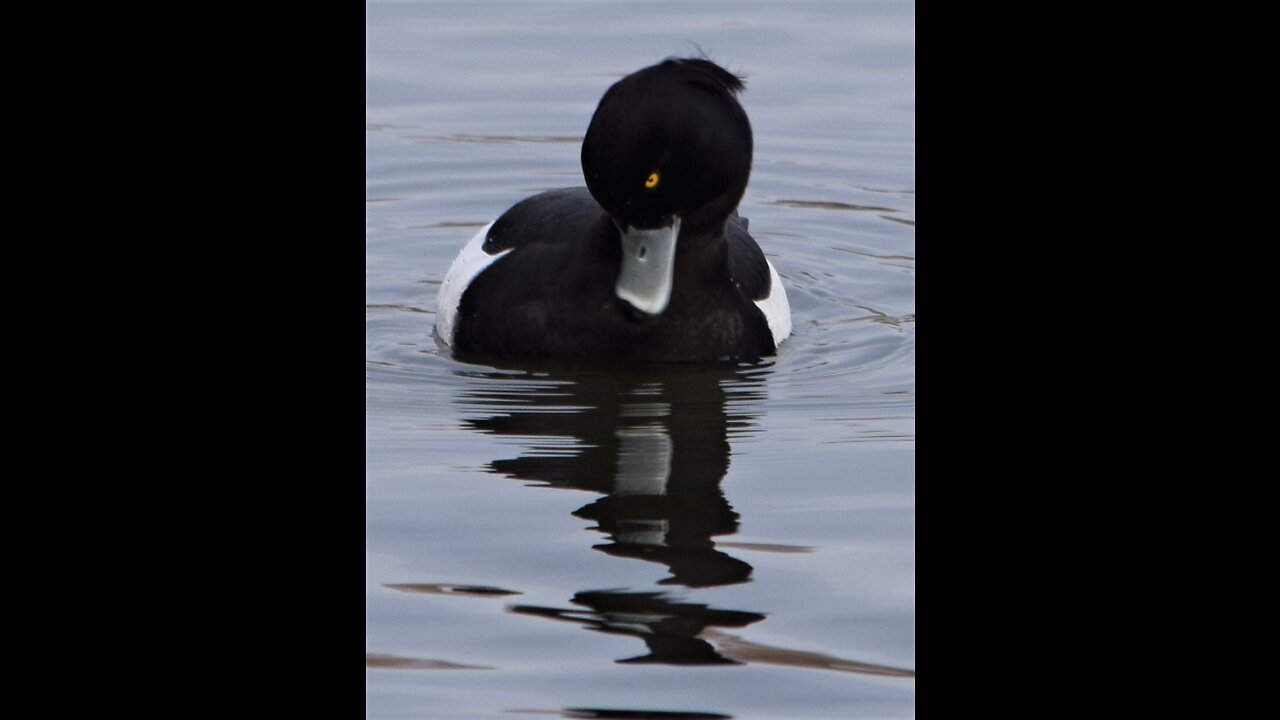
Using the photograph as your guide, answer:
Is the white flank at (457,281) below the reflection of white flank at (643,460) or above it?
above

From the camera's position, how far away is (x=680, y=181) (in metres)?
7.12

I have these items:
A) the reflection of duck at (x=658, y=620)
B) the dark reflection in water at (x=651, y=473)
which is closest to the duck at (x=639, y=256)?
the dark reflection in water at (x=651, y=473)

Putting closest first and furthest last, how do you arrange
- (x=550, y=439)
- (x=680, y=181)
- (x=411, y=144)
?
1. (x=550, y=439)
2. (x=680, y=181)
3. (x=411, y=144)

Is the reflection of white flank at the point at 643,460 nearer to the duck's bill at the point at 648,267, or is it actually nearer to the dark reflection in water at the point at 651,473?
the dark reflection in water at the point at 651,473

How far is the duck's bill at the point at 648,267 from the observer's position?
7.32 m

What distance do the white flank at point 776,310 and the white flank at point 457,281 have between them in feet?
3.60

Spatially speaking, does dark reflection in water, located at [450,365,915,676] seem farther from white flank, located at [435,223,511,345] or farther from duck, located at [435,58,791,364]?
white flank, located at [435,223,511,345]

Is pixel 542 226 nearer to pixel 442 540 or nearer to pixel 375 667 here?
pixel 442 540

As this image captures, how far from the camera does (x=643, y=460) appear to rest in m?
6.34

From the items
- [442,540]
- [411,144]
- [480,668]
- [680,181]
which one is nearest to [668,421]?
[680,181]

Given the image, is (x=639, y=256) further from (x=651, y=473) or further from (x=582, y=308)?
(x=651, y=473)

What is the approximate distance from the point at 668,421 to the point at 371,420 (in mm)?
1050

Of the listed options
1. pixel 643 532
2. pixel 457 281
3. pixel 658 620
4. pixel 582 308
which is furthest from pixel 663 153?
pixel 658 620

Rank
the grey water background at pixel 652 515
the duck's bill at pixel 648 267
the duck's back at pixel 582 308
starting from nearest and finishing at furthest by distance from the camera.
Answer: the grey water background at pixel 652 515 → the duck's bill at pixel 648 267 → the duck's back at pixel 582 308
